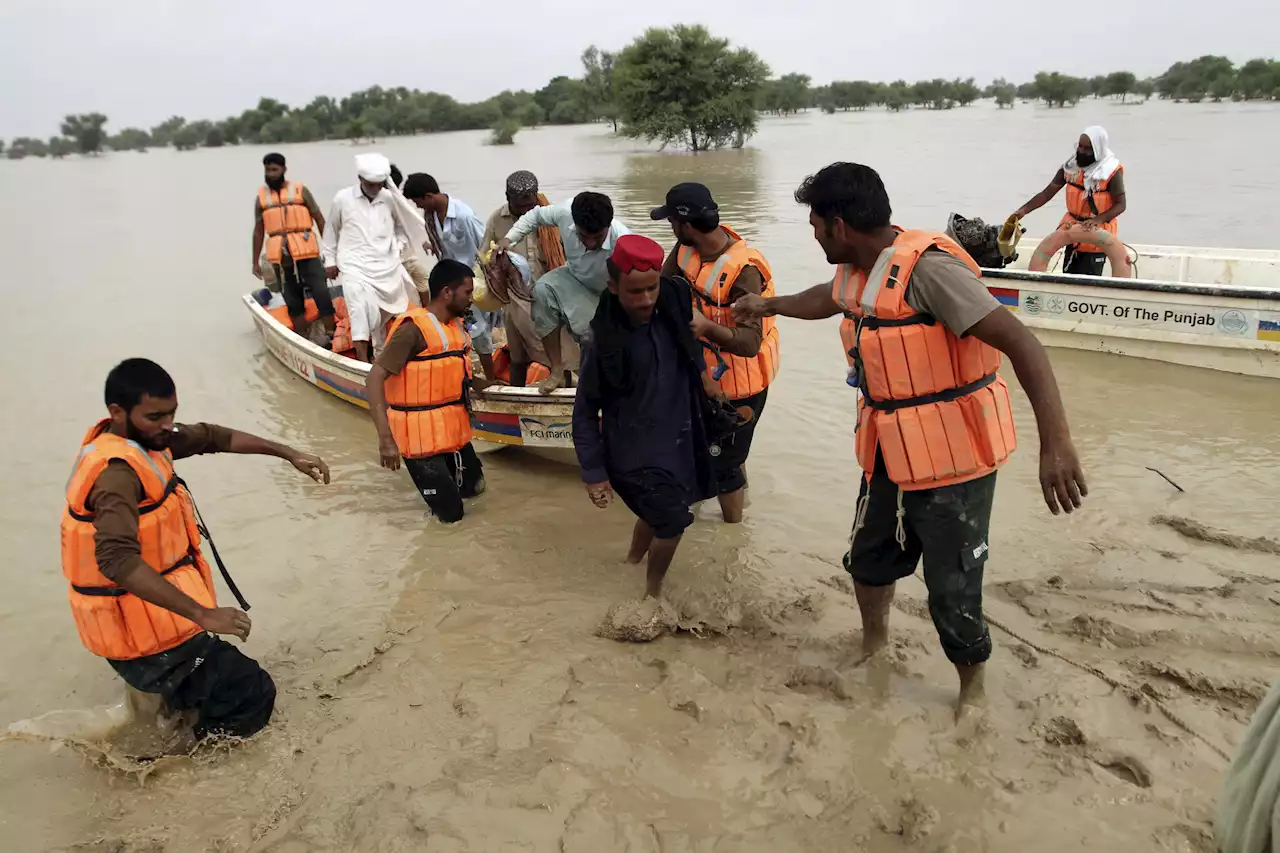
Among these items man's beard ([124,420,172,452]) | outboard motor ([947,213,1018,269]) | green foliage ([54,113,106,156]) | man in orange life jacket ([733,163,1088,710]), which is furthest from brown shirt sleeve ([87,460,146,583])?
green foliage ([54,113,106,156])

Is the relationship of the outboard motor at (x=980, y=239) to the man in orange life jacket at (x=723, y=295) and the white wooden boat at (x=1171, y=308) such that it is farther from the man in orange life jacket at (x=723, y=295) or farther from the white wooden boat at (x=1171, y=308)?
the man in orange life jacket at (x=723, y=295)

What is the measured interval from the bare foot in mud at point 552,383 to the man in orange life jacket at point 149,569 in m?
2.38

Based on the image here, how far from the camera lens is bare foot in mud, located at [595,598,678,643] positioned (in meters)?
3.86

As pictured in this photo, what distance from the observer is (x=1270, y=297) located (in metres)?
6.66

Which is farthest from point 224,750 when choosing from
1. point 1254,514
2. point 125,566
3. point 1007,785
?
point 1254,514

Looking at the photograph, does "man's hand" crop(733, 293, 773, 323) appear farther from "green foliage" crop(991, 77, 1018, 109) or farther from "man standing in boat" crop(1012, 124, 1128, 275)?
"green foliage" crop(991, 77, 1018, 109)

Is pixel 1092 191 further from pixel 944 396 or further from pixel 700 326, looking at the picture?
pixel 944 396

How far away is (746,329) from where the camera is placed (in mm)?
3967

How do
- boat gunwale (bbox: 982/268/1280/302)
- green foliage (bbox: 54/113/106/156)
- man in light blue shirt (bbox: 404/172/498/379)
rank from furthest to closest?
green foliage (bbox: 54/113/106/156) → boat gunwale (bbox: 982/268/1280/302) → man in light blue shirt (bbox: 404/172/498/379)

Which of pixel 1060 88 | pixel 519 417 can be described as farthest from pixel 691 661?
pixel 1060 88

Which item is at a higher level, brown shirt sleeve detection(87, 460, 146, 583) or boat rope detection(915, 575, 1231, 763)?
brown shirt sleeve detection(87, 460, 146, 583)

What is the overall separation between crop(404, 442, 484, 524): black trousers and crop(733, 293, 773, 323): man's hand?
90.3 inches

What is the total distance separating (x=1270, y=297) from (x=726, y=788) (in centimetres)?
635

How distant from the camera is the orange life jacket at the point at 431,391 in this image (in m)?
4.88
